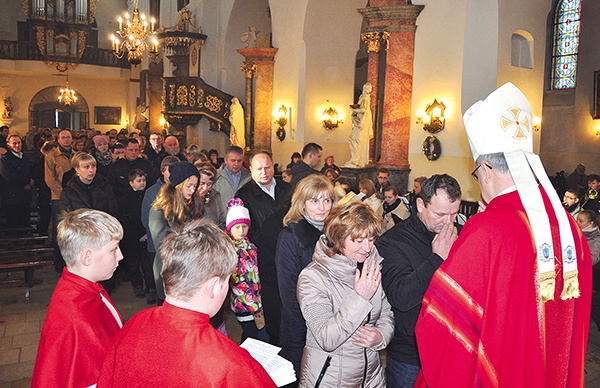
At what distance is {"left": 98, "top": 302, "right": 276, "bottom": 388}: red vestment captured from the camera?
5.41 feet

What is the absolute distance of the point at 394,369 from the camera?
309 cm

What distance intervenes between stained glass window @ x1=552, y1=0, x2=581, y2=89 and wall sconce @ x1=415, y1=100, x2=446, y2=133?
23.8 ft

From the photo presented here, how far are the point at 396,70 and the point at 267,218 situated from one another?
340 inches

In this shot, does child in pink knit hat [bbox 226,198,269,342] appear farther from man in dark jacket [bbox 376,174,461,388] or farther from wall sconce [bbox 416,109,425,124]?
wall sconce [bbox 416,109,425,124]

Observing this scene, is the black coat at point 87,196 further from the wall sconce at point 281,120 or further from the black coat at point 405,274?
the wall sconce at point 281,120

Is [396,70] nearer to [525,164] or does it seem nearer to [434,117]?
[434,117]

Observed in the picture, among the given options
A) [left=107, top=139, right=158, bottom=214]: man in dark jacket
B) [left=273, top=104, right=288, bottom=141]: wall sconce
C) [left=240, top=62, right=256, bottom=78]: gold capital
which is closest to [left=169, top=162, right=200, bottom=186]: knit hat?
[left=107, top=139, right=158, bottom=214]: man in dark jacket

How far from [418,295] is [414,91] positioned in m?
9.70

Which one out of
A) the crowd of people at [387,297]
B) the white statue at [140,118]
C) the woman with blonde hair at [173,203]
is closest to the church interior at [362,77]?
the white statue at [140,118]

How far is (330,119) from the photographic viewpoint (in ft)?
50.1

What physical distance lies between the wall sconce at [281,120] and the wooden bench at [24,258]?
8.63 meters

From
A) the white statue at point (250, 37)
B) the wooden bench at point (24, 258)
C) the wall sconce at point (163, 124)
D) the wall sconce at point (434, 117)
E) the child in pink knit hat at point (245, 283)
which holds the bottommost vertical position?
the wooden bench at point (24, 258)

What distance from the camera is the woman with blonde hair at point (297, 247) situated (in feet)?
10.7

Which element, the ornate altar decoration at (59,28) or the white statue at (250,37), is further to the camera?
the ornate altar decoration at (59,28)
